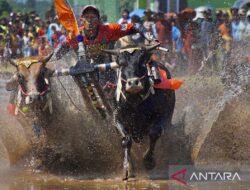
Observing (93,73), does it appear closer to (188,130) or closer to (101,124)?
(101,124)

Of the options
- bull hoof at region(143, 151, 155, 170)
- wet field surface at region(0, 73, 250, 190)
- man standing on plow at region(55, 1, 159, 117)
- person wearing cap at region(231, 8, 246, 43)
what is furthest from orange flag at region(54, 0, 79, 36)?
person wearing cap at region(231, 8, 246, 43)

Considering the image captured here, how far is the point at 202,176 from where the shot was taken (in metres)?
9.83

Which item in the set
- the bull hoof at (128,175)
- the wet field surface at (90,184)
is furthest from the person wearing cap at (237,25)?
the bull hoof at (128,175)

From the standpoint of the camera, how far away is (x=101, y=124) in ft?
36.0

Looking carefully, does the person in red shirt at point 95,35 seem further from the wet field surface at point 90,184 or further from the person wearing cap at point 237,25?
the person wearing cap at point 237,25

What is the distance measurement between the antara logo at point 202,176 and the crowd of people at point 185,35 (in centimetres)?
506

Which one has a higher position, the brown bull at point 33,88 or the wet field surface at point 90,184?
the brown bull at point 33,88

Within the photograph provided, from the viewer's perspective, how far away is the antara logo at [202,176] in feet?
31.8

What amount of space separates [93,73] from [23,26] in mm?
15814

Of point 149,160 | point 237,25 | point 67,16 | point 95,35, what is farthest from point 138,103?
point 237,25

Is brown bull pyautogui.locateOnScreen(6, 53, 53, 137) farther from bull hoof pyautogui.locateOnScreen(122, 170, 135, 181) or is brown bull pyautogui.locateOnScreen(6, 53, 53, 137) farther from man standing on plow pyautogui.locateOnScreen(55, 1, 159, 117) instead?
bull hoof pyautogui.locateOnScreen(122, 170, 135, 181)

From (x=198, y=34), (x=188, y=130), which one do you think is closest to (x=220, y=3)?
(x=198, y=34)

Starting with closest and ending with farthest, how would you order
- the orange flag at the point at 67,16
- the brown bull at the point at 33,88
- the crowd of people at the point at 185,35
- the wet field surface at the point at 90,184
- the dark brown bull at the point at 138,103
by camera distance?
the wet field surface at the point at 90,184, the dark brown bull at the point at 138,103, the brown bull at the point at 33,88, the orange flag at the point at 67,16, the crowd of people at the point at 185,35

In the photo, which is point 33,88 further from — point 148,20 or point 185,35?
point 148,20
